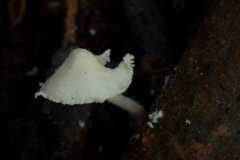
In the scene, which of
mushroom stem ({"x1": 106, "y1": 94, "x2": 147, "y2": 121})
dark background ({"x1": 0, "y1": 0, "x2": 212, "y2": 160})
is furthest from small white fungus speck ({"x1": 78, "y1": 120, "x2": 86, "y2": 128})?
mushroom stem ({"x1": 106, "y1": 94, "x2": 147, "y2": 121})

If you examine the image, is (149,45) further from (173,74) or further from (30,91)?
(30,91)

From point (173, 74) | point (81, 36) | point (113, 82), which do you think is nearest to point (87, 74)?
point (113, 82)

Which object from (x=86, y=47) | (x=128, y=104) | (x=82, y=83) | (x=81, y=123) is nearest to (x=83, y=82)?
(x=82, y=83)

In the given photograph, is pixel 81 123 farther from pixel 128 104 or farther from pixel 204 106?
pixel 204 106

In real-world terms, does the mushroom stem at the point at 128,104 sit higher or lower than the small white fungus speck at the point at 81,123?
higher

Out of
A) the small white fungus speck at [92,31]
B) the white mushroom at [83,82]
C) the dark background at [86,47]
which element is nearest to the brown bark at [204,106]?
the white mushroom at [83,82]

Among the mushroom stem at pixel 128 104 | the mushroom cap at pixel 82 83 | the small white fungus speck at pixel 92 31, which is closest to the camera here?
the mushroom cap at pixel 82 83

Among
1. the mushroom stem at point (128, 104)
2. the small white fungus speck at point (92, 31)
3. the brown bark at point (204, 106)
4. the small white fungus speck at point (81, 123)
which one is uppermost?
the brown bark at point (204, 106)

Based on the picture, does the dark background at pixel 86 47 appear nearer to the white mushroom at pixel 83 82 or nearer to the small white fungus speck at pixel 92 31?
the small white fungus speck at pixel 92 31

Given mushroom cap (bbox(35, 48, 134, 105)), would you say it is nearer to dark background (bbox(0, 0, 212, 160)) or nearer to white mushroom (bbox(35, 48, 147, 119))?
white mushroom (bbox(35, 48, 147, 119))
